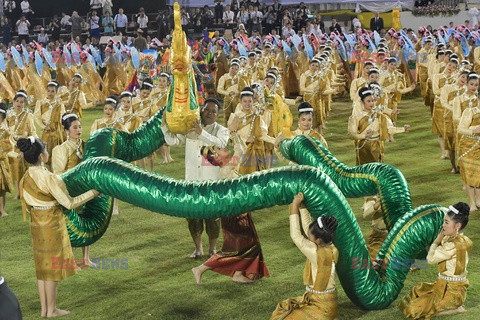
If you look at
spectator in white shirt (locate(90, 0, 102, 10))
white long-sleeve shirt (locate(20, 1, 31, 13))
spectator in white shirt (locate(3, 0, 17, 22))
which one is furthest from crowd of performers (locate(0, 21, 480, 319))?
spectator in white shirt (locate(3, 0, 17, 22))

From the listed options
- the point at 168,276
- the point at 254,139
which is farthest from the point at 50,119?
the point at 168,276

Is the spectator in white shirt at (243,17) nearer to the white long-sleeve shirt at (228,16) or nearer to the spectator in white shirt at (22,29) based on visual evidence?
the white long-sleeve shirt at (228,16)

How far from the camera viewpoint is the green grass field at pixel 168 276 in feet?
22.9

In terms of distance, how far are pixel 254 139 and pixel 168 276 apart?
94.5 inches

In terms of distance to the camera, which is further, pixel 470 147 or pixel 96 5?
pixel 96 5

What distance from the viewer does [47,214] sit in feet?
21.8

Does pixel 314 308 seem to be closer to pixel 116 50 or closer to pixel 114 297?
pixel 114 297

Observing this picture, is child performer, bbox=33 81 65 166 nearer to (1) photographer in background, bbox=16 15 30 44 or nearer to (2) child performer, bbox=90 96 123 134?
(2) child performer, bbox=90 96 123 134

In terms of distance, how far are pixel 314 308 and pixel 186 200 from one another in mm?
1191

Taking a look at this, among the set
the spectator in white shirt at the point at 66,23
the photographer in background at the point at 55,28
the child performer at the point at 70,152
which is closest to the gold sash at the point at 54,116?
the child performer at the point at 70,152

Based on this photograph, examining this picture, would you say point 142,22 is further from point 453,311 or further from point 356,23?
point 453,311

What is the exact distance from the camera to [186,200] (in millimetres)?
6184

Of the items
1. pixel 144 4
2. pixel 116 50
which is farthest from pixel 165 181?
pixel 144 4

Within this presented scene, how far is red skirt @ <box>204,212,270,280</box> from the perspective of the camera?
7.51 meters
